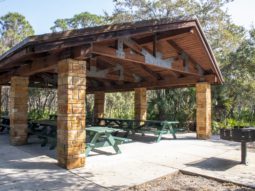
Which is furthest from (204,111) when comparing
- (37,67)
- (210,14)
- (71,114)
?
(210,14)

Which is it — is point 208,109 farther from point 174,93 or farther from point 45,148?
point 45,148

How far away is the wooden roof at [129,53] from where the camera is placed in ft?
14.5

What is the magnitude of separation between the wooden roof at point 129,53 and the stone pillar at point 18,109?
1.06ft

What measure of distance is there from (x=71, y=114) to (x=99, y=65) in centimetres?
494

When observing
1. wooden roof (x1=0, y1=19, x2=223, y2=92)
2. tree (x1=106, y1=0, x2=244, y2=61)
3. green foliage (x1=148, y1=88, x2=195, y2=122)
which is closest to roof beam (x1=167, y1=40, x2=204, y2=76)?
wooden roof (x1=0, y1=19, x2=223, y2=92)

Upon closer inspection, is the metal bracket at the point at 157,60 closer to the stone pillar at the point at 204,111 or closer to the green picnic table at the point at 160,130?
the green picnic table at the point at 160,130

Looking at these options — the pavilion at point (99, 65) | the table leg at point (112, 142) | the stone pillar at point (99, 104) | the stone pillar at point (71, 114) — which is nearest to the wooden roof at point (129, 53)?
the pavilion at point (99, 65)

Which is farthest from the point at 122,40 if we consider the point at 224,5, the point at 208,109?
the point at 224,5

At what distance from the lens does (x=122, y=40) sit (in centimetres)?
541

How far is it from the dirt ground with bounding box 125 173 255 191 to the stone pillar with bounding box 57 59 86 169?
152cm

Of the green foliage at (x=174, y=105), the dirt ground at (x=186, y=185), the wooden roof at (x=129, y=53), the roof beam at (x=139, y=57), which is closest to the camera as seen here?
the dirt ground at (x=186, y=185)

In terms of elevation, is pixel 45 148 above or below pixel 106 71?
below

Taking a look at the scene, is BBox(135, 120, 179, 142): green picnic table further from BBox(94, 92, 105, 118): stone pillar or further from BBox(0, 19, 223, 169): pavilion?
BBox(94, 92, 105, 118): stone pillar

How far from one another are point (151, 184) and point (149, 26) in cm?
325
